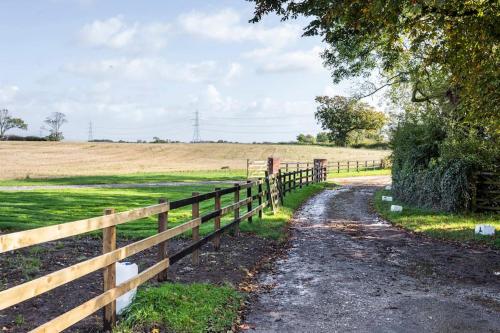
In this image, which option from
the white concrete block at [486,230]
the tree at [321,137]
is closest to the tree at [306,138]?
the tree at [321,137]

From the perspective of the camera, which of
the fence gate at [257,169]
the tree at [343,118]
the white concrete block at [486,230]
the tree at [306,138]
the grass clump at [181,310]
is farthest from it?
the tree at [306,138]

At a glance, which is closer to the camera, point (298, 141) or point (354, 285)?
point (354, 285)

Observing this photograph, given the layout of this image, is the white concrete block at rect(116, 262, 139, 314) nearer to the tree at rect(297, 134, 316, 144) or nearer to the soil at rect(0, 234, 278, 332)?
the soil at rect(0, 234, 278, 332)

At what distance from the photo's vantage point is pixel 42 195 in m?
23.0

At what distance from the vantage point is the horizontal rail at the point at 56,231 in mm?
3904

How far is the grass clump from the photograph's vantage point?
18.7 ft

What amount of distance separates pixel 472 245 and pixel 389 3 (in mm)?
6996

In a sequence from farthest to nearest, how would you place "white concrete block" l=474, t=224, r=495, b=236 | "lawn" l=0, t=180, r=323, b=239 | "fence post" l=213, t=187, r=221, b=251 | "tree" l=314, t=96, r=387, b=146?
"tree" l=314, t=96, r=387, b=146 → "lawn" l=0, t=180, r=323, b=239 → "white concrete block" l=474, t=224, r=495, b=236 → "fence post" l=213, t=187, r=221, b=251

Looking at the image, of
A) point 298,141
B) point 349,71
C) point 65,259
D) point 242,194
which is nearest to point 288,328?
point 65,259

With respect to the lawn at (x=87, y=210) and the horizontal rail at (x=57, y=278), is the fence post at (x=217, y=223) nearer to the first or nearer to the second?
the lawn at (x=87, y=210)

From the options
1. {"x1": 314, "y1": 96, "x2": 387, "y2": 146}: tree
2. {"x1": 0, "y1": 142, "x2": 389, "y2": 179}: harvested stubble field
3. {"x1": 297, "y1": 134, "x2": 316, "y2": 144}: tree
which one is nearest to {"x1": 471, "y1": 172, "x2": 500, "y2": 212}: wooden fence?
{"x1": 0, "y1": 142, "x2": 389, "y2": 179}: harvested stubble field

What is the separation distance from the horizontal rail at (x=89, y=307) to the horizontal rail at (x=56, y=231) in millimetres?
728

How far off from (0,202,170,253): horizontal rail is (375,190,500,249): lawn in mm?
10088

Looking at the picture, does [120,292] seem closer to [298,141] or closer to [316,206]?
[316,206]
